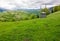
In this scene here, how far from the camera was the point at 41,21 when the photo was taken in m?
19.5

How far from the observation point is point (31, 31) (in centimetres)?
1694

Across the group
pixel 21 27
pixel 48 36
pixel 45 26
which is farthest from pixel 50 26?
pixel 21 27

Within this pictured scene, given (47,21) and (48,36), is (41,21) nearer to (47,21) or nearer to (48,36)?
(47,21)

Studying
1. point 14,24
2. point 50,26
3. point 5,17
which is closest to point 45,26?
point 50,26

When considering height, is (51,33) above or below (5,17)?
below

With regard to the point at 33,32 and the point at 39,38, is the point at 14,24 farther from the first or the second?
the point at 39,38

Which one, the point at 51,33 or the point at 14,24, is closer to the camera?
the point at 51,33

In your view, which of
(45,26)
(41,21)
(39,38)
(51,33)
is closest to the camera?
(39,38)

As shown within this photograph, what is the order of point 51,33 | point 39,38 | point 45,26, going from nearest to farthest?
1. point 39,38
2. point 51,33
3. point 45,26

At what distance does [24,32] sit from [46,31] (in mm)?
2519

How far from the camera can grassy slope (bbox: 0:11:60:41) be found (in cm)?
1593

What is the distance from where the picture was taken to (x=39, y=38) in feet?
52.3

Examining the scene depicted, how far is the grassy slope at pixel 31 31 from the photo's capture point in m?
15.9

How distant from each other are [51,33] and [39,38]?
1.76 metres
